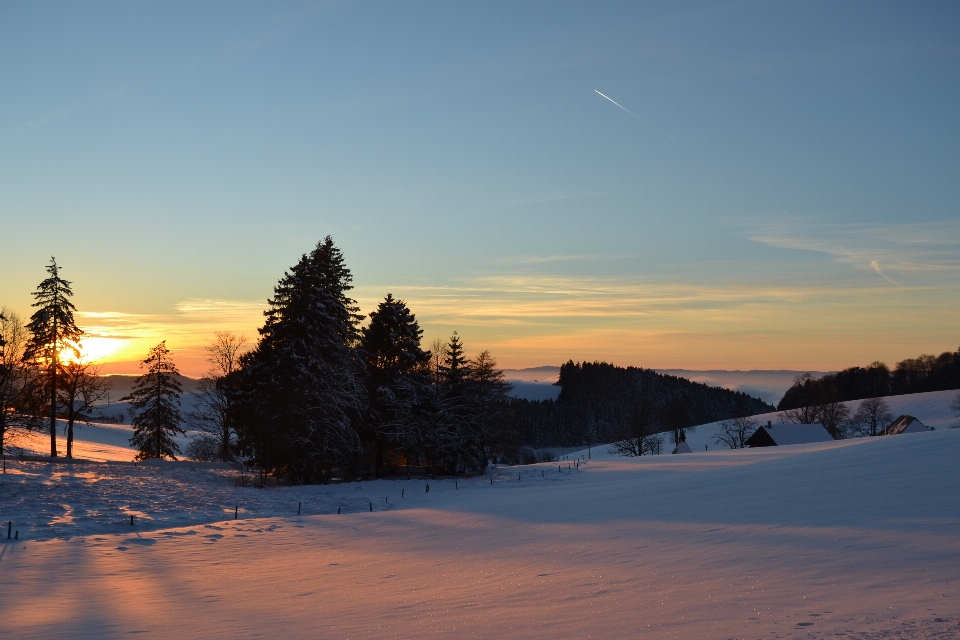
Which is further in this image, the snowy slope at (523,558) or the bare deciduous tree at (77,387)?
the bare deciduous tree at (77,387)

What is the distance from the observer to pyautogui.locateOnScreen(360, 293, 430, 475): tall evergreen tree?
5000cm

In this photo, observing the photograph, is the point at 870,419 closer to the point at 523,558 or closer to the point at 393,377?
the point at 393,377

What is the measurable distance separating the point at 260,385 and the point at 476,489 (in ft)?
47.2

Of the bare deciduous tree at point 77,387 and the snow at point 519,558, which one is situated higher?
the bare deciduous tree at point 77,387

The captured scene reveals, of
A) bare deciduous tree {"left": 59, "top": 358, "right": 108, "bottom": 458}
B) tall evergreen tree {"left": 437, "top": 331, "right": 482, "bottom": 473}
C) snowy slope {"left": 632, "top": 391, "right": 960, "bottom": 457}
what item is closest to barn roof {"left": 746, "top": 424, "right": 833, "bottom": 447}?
snowy slope {"left": 632, "top": 391, "right": 960, "bottom": 457}

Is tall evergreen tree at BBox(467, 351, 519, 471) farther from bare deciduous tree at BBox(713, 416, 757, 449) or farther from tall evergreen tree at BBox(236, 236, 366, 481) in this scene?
bare deciduous tree at BBox(713, 416, 757, 449)

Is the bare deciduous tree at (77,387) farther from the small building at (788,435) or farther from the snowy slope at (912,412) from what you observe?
the snowy slope at (912,412)

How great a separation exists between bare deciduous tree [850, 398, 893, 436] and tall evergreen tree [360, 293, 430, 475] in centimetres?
8421

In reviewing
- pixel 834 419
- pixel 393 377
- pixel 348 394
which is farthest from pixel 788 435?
pixel 348 394

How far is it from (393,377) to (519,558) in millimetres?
32635

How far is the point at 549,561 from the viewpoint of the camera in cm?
1923

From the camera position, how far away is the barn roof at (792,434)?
283ft

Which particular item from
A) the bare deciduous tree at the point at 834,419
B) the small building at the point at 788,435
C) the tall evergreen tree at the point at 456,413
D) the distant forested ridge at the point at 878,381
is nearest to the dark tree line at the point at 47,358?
the tall evergreen tree at the point at 456,413

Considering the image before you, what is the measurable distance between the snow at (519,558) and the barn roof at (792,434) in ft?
163
